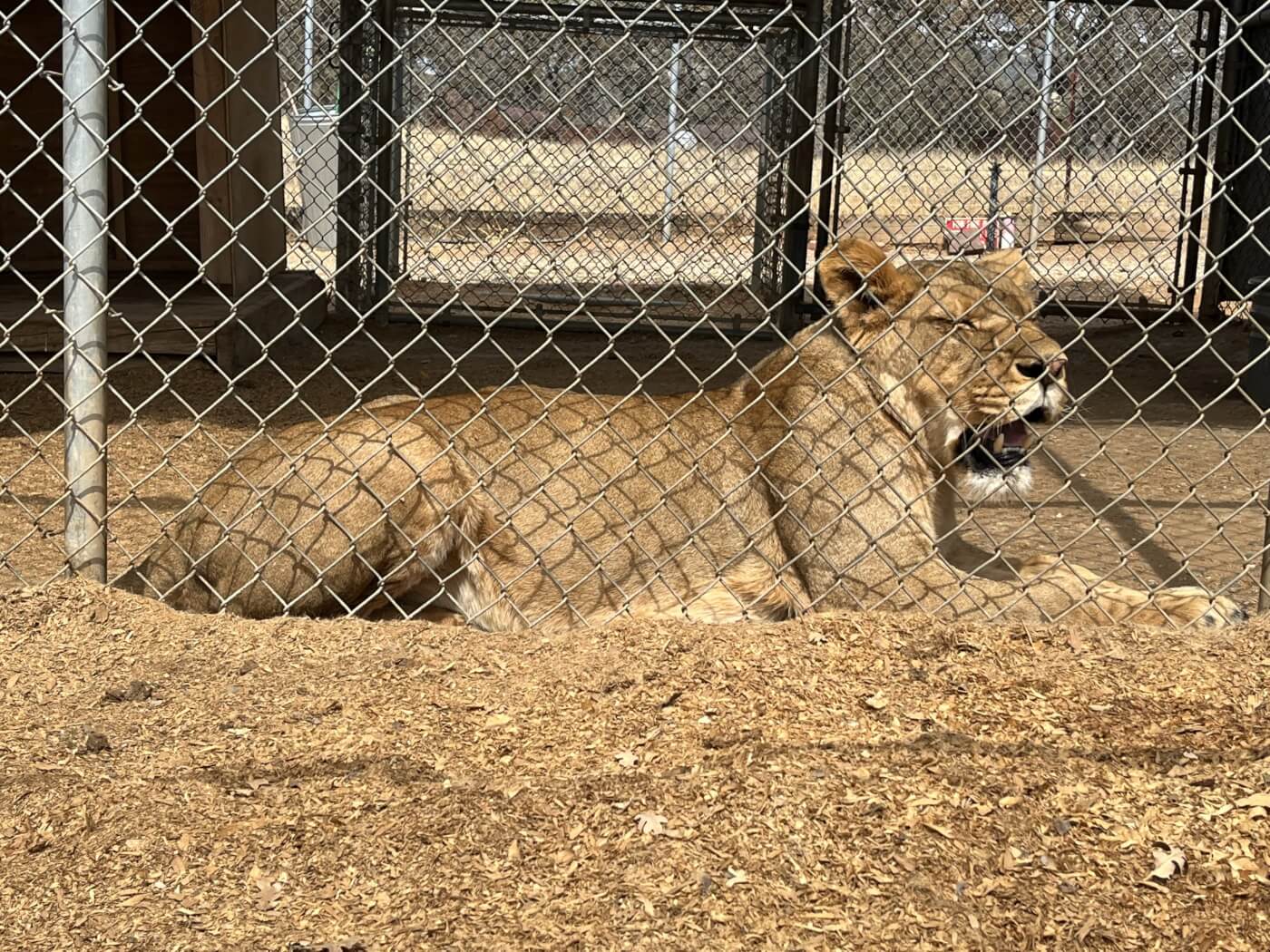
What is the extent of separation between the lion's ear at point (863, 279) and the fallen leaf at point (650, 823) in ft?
6.74

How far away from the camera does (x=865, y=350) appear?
4520 millimetres

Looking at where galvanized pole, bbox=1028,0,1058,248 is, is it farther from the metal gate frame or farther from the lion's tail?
the metal gate frame

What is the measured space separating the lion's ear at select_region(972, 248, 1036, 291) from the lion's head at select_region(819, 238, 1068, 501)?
64mm

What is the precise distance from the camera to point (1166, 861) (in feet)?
9.11

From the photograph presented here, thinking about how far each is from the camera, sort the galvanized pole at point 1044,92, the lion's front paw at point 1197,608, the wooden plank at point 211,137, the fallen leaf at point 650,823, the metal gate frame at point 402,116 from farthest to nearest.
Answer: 1. the metal gate frame at point 402,116
2. the wooden plank at point 211,137
3. the lion's front paw at point 1197,608
4. the galvanized pole at point 1044,92
5. the fallen leaf at point 650,823

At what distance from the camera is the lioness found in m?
4.27

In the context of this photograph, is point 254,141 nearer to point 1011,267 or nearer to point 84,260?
point 84,260

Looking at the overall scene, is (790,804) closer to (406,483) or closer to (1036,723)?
(1036,723)

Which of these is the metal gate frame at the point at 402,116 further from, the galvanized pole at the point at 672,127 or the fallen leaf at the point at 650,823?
the fallen leaf at the point at 650,823

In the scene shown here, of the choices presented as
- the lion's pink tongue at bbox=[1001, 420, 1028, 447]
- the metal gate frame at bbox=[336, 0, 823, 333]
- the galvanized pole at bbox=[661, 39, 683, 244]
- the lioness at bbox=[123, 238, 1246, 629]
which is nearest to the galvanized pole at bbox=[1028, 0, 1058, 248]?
the lioness at bbox=[123, 238, 1246, 629]

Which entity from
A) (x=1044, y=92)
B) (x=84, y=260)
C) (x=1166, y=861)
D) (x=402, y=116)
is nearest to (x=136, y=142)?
(x=402, y=116)

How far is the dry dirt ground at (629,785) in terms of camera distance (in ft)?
8.67

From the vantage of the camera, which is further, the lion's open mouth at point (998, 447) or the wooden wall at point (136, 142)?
the wooden wall at point (136, 142)

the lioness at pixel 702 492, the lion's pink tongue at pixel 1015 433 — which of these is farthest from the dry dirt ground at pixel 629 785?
the lion's pink tongue at pixel 1015 433
